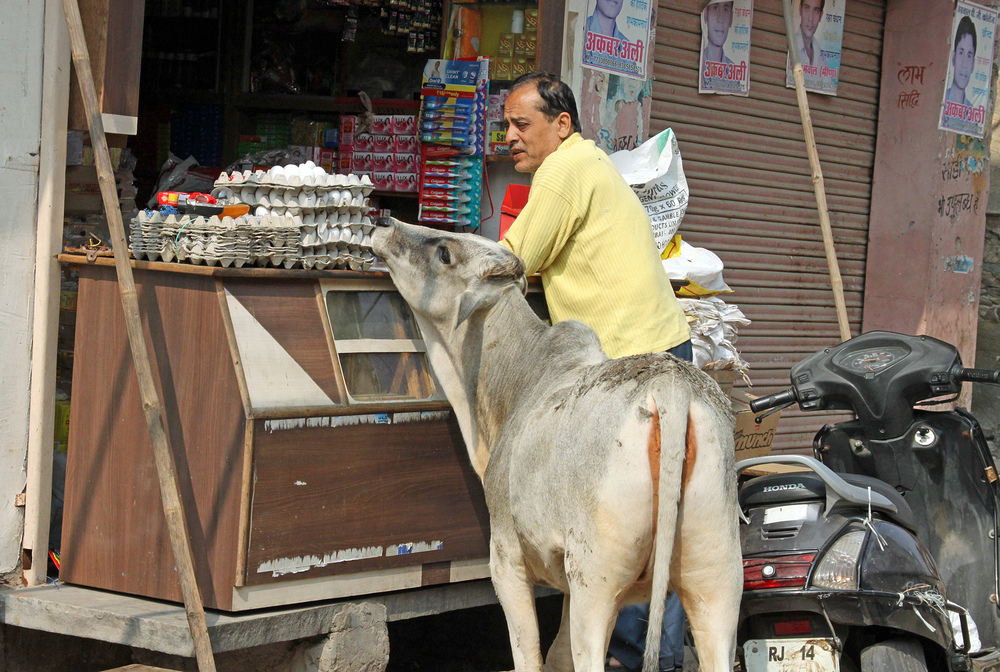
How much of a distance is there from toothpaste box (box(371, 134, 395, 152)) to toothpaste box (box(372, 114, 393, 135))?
0.08ft

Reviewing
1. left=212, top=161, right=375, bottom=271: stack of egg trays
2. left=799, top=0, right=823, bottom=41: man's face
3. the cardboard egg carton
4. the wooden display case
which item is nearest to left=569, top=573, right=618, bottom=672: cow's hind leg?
the wooden display case

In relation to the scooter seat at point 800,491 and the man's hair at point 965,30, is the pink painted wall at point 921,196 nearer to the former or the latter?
the man's hair at point 965,30

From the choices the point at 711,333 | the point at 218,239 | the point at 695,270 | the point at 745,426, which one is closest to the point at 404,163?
the point at 695,270

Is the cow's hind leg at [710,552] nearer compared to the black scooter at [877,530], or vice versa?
the cow's hind leg at [710,552]

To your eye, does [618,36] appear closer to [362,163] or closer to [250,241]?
[362,163]

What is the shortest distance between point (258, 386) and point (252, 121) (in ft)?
13.8

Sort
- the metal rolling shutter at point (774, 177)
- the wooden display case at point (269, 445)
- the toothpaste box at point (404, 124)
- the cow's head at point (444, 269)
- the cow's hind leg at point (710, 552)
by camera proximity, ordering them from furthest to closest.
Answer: the metal rolling shutter at point (774, 177), the toothpaste box at point (404, 124), the cow's head at point (444, 269), the wooden display case at point (269, 445), the cow's hind leg at point (710, 552)

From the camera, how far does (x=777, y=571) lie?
315 centimetres

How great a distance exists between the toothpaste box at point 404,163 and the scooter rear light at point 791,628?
12.2ft

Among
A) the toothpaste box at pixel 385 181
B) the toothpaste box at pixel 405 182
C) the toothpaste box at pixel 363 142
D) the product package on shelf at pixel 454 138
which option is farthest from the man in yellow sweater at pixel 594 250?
the toothpaste box at pixel 363 142

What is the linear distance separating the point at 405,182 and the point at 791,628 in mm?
3740

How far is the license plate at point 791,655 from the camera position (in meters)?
3.08

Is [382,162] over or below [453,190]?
over

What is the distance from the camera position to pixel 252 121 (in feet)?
23.5
